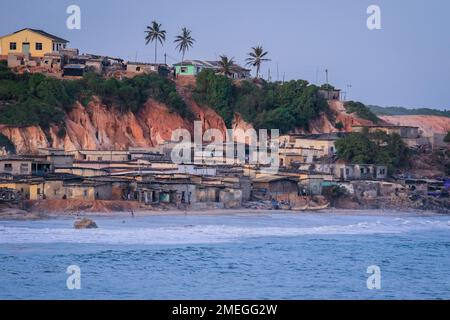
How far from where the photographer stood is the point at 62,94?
202 feet

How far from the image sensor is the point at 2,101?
198 feet

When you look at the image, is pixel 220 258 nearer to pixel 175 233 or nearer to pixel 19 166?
pixel 175 233

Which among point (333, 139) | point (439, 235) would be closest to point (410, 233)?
point (439, 235)

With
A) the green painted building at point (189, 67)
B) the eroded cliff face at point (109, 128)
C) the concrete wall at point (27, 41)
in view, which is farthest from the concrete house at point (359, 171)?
the concrete wall at point (27, 41)

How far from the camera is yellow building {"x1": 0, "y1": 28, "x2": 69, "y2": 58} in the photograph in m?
69.6

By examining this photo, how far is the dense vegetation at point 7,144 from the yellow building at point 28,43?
44.2 ft

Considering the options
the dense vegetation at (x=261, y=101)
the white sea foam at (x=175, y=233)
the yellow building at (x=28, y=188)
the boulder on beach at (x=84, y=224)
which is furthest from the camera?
the dense vegetation at (x=261, y=101)

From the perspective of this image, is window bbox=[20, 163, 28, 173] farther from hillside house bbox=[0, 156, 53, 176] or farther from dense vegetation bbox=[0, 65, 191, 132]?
dense vegetation bbox=[0, 65, 191, 132]

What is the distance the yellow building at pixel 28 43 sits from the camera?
228ft

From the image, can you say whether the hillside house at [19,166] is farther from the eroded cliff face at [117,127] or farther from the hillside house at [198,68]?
the hillside house at [198,68]

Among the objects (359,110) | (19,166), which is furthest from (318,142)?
(19,166)

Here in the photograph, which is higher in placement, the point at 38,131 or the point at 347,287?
the point at 38,131
